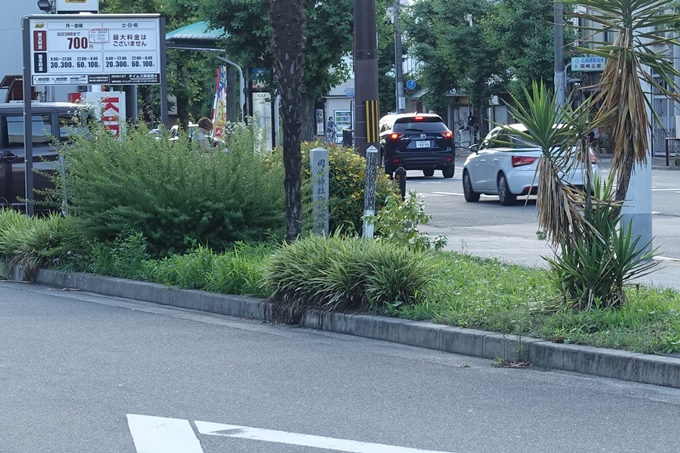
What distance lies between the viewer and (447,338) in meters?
8.47

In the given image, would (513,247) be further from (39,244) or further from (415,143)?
(415,143)

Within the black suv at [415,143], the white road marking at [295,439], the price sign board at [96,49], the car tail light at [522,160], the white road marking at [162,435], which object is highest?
the price sign board at [96,49]

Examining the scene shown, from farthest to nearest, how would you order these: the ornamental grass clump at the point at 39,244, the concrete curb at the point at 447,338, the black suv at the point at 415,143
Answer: the black suv at the point at 415,143
the ornamental grass clump at the point at 39,244
the concrete curb at the point at 447,338

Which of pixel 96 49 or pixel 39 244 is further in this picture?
pixel 96 49

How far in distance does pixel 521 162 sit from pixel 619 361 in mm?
15108

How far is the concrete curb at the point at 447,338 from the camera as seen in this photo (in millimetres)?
7234

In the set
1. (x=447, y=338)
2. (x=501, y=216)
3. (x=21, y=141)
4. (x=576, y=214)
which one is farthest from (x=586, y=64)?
(x=447, y=338)

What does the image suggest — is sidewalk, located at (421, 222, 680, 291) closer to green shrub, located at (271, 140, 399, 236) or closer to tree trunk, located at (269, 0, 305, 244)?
green shrub, located at (271, 140, 399, 236)

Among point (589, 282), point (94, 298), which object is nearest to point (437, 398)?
point (589, 282)

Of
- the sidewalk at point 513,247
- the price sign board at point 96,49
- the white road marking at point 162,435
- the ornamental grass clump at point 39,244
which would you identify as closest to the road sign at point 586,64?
the sidewalk at point 513,247

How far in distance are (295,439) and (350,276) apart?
3.73 metres

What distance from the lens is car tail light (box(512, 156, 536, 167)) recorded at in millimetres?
22156

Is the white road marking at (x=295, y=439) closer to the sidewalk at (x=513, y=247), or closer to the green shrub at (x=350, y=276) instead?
the green shrub at (x=350, y=276)

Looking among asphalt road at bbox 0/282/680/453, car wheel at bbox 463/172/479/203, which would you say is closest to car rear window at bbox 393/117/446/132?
car wheel at bbox 463/172/479/203
